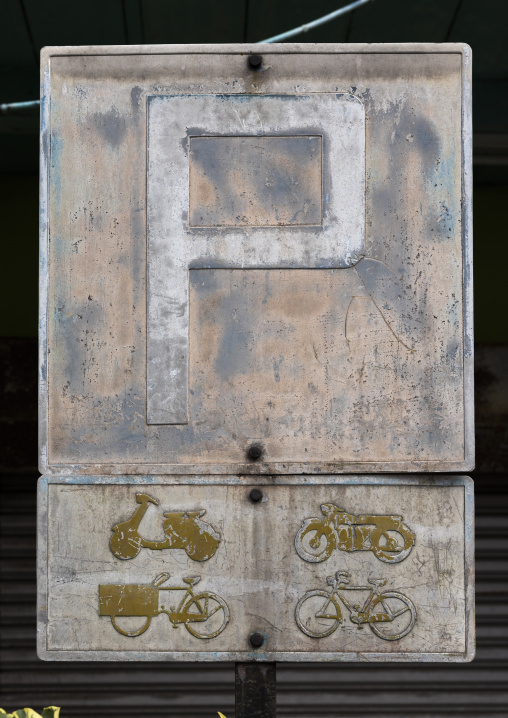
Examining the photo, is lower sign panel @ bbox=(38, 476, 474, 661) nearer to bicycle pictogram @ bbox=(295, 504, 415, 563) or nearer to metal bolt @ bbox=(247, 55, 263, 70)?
bicycle pictogram @ bbox=(295, 504, 415, 563)

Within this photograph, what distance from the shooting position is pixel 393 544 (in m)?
2.07

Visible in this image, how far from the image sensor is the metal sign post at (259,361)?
208 centimetres

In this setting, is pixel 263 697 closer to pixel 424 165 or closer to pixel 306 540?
pixel 306 540

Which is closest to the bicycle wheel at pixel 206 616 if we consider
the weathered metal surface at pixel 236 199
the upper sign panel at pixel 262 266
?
the upper sign panel at pixel 262 266

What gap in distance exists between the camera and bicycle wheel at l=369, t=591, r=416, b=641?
207cm

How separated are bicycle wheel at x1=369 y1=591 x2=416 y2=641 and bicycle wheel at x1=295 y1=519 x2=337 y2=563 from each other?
0.62 ft

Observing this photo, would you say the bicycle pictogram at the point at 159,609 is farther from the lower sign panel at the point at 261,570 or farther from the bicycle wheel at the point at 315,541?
the bicycle wheel at the point at 315,541

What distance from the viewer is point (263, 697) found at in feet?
6.95

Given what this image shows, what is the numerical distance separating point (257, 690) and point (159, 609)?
352 mm

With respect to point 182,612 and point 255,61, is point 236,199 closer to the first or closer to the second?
point 255,61

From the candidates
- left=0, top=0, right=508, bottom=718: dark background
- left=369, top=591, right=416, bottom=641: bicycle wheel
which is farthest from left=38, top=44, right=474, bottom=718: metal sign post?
left=0, top=0, right=508, bottom=718: dark background

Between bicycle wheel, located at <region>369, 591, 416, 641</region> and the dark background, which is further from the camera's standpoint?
the dark background

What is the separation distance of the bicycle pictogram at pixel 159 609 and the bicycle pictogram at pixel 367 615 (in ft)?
0.72

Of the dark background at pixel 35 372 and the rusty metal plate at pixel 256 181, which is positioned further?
the dark background at pixel 35 372
